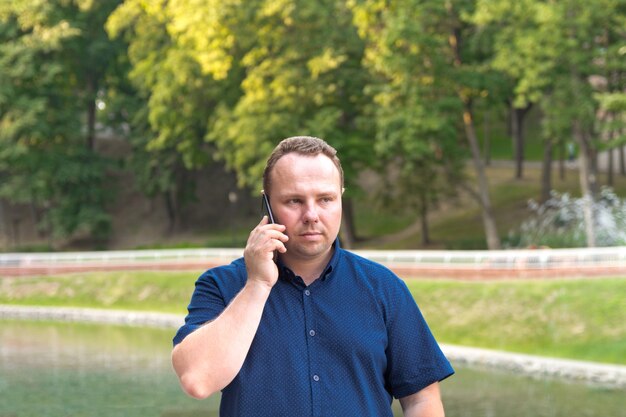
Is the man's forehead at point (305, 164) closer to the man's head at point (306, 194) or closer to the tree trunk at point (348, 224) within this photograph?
the man's head at point (306, 194)

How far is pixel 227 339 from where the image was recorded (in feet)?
12.4

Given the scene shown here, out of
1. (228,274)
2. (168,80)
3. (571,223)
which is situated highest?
(168,80)

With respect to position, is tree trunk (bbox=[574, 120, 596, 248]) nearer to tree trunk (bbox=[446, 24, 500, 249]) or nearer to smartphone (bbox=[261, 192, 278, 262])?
tree trunk (bbox=[446, 24, 500, 249])

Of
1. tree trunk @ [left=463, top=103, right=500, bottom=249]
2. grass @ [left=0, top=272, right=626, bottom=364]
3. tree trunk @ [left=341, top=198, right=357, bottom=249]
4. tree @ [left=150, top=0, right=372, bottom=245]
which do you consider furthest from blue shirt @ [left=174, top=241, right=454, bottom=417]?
tree trunk @ [left=341, top=198, right=357, bottom=249]

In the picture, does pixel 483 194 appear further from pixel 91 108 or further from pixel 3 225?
pixel 3 225

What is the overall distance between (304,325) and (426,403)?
0.52m

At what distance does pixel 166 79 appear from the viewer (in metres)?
43.6

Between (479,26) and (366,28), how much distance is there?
11.7 ft

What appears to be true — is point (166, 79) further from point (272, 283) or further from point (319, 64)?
point (272, 283)

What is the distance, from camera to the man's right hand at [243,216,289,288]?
12.8 ft

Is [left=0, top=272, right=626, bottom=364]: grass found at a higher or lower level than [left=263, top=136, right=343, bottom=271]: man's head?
lower

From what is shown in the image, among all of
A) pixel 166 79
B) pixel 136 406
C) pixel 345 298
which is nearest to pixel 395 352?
pixel 345 298

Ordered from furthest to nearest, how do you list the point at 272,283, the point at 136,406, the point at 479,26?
the point at 479,26 → the point at 136,406 → the point at 272,283

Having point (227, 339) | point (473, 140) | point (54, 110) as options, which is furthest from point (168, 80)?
point (227, 339)
